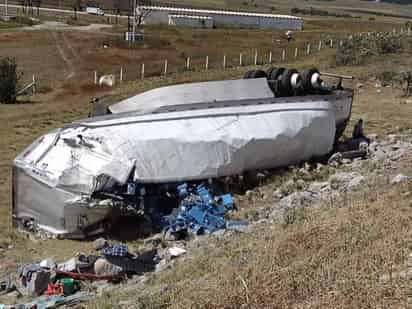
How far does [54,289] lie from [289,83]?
927cm

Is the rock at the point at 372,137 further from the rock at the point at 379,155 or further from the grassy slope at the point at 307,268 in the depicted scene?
the grassy slope at the point at 307,268

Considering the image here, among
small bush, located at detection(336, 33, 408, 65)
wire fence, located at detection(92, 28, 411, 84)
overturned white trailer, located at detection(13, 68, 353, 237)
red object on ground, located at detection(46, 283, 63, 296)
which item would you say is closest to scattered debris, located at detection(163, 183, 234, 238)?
overturned white trailer, located at detection(13, 68, 353, 237)

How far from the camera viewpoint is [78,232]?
428 inches

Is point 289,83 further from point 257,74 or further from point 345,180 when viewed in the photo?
point 345,180

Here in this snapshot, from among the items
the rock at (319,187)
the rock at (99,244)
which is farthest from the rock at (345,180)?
the rock at (99,244)

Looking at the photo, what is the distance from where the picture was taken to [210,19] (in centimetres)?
7619

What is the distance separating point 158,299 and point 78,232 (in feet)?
15.8

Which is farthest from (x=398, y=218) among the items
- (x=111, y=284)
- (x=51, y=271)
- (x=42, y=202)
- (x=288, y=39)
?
(x=288, y=39)

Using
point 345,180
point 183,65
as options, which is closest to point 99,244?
point 345,180

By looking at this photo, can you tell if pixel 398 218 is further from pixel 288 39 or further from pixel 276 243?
pixel 288 39

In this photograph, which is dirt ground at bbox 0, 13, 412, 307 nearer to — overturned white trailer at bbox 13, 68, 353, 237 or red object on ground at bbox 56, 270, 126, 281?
overturned white trailer at bbox 13, 68, 353, 237

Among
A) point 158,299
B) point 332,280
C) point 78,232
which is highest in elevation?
point 332,280

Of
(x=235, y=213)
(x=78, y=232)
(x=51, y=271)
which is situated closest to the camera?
(x=51, y=271)

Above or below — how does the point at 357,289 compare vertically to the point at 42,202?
above
